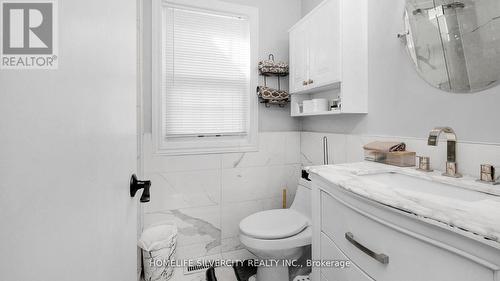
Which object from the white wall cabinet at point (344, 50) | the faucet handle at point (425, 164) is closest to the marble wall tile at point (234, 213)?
the white wall cabinet at point (344, 50)

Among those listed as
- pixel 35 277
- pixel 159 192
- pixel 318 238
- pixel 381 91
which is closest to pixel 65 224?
pixel 35 277

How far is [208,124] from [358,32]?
1.33 m

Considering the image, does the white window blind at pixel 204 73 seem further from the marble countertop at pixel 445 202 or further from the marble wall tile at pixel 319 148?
the marble countertop at pixel 445 202

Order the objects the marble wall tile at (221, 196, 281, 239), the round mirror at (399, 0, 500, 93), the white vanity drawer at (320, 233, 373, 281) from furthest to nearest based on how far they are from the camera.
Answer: the marble wall tile at (221, 196, 281, 239) → the round mirror at (399, 0, 500, 93) → the white vanity drawer at (320, 233, 373, 281)

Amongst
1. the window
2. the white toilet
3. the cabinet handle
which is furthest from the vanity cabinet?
the window

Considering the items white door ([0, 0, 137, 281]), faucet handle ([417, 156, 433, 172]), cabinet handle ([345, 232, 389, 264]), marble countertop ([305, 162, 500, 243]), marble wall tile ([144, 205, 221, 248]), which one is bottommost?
marble wall tile ([144, 205, 221, 248])

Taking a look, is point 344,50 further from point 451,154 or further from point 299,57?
point 451,154

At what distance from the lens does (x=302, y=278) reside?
1.66 metres

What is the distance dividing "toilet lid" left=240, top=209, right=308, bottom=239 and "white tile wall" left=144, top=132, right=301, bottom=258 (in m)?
0.41

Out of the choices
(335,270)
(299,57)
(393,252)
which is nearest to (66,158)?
(393,252)

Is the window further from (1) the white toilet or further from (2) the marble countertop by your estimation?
(2) the marble countertop

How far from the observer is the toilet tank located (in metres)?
1.83

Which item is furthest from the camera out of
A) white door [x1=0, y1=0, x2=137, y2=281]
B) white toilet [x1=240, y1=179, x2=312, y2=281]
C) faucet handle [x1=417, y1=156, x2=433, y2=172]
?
white toilet [x1=240, y1=179, x2=312, y2=281]

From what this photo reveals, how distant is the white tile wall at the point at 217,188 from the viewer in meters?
1.89
